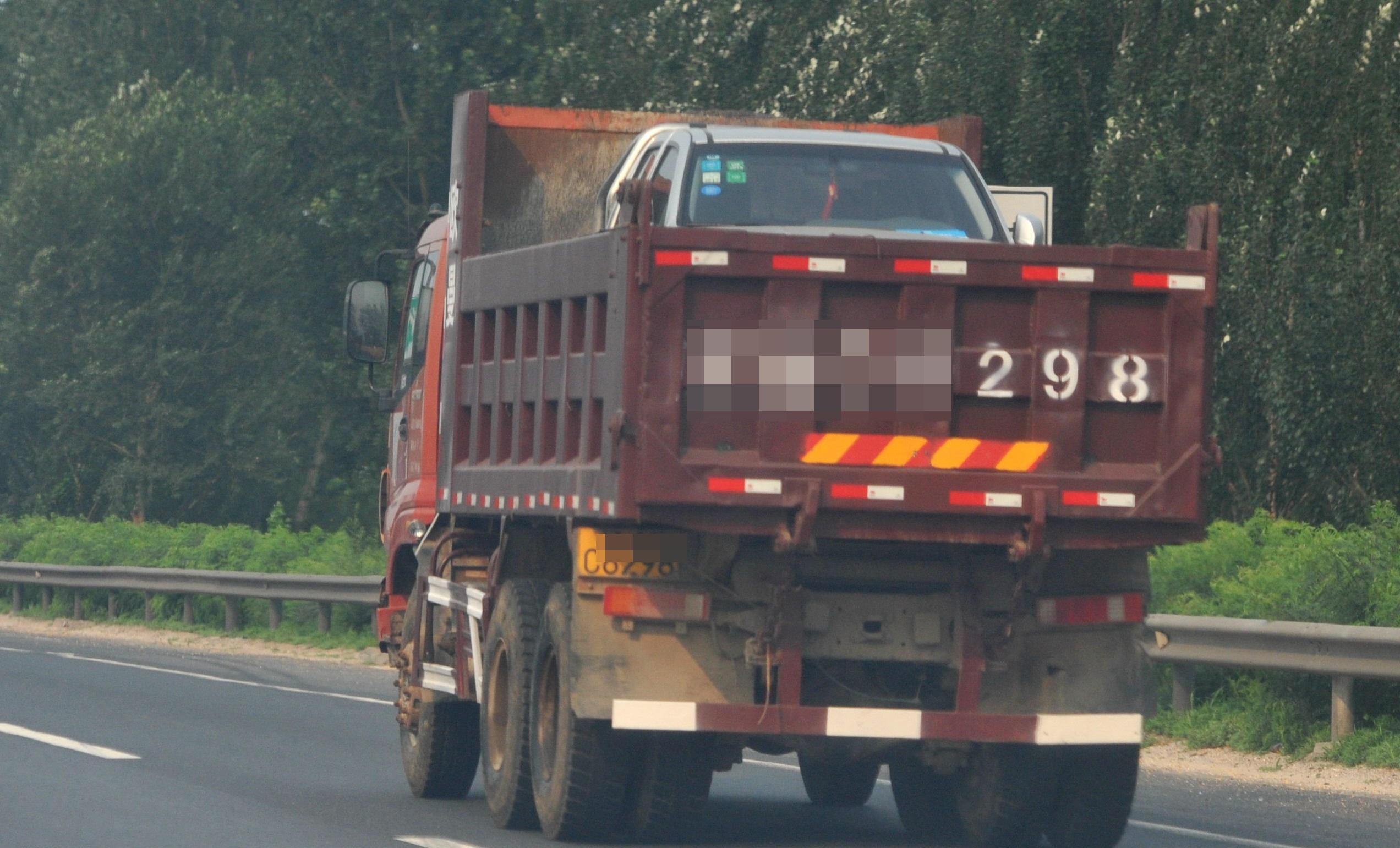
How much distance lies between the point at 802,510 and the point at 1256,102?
1390 centimetres

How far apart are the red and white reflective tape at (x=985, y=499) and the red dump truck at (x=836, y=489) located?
0.04 ft

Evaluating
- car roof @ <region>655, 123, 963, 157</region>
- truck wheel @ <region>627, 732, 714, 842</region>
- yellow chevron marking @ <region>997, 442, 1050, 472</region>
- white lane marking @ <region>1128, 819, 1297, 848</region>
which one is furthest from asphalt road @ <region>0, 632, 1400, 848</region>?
car roof @ <region>655, 123, 963, 157</region>

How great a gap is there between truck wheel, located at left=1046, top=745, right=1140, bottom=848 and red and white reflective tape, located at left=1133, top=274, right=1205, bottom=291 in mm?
1840

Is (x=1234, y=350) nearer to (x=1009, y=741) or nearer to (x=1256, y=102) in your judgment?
(x=1256, y=102)

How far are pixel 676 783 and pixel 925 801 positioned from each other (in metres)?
1.85

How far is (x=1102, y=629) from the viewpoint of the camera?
866cm

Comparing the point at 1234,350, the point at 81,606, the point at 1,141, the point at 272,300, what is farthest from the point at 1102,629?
the point at 1,141

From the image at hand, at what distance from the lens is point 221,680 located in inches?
780

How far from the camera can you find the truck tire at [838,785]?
11008 mm

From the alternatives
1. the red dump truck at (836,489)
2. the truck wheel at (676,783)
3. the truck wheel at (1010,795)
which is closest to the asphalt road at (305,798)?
the truck wheel at (676,783)

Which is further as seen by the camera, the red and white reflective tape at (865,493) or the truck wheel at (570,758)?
the truck wheel at (570,758)

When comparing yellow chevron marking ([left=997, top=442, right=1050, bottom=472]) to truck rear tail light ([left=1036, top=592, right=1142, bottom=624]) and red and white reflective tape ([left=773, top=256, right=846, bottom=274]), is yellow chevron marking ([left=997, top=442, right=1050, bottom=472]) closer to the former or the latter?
truck rear tail light ([left=1036, top=592, right=1142, bottom=624])

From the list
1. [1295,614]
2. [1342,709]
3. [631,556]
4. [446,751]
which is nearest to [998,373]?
[631,556]

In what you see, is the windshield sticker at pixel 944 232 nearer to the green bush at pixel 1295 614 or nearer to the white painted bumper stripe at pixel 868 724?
the white painted bumper stripe at pixel 868 724
